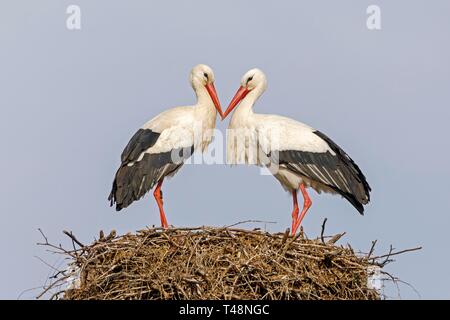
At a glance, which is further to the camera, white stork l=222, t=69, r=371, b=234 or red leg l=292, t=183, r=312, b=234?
red leg l=292, t=183, r=312, b=234

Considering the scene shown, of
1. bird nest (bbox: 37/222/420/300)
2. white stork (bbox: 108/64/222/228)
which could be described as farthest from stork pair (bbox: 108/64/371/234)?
bird nest (bbox: 37/222/420/300)

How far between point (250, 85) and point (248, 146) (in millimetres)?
780

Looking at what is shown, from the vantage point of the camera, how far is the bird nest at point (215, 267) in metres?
9.55

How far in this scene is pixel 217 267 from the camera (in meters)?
9.65

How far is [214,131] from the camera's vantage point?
474 inches

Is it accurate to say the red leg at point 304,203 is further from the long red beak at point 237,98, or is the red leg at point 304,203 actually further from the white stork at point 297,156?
the long red beak at point 237,98

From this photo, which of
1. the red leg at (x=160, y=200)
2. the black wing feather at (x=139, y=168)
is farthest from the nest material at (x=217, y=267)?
the red leg at (x=160, y=200)

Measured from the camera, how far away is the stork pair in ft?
37.2

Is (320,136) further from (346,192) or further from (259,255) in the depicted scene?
(259,255)

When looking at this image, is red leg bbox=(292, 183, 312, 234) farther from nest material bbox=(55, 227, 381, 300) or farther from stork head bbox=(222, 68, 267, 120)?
nest material bbox=(55, 227, 381, 300)

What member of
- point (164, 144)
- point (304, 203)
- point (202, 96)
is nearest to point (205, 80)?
point (202, 96)
